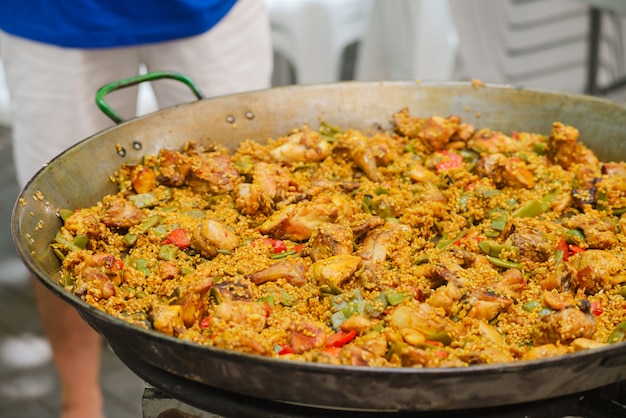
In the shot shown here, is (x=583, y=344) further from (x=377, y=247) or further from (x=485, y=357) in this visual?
(x=377, y=247)

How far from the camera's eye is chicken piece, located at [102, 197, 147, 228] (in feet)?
5.41

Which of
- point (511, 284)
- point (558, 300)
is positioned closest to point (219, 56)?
point (511, 284)

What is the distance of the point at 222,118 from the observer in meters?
2.01

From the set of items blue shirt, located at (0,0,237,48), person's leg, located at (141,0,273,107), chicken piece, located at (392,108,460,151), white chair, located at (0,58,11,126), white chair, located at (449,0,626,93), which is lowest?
white chair, located at (0,58,11,126)

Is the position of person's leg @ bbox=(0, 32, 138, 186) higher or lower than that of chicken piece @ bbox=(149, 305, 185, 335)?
higher

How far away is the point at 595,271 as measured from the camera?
145cm

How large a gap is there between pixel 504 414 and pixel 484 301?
233 mm

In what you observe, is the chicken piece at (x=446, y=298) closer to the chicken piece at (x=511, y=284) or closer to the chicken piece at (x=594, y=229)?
the chicken piece at (x=511, y=284)

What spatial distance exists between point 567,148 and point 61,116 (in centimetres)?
149

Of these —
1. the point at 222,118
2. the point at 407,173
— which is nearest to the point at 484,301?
the point at 407,173

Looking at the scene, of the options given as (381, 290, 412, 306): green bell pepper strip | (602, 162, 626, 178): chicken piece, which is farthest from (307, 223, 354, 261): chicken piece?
(602, 162, 626, 178): chicken piece

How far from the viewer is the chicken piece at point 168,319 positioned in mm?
1294

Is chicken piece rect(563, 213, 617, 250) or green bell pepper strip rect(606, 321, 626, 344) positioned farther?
chicken piece rect(563, 213, 617, 250)

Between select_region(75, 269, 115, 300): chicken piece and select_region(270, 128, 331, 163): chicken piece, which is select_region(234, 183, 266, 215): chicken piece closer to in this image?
select_region(270, 128, 331, 163): chicken piece
